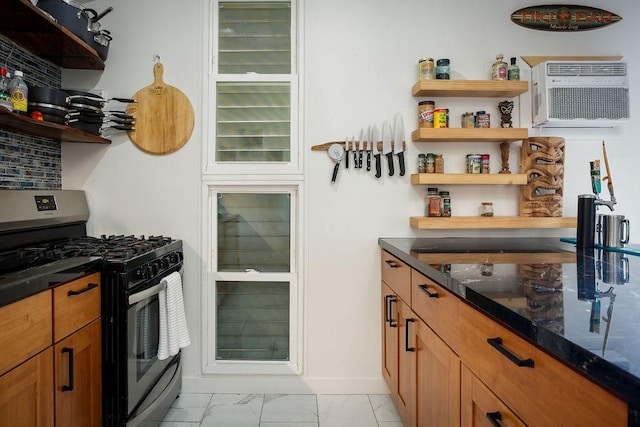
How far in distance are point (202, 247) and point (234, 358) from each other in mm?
691

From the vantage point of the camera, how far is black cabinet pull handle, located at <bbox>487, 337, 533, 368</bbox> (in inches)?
33.2

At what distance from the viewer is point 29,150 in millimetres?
2217

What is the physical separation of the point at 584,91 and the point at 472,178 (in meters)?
0.79

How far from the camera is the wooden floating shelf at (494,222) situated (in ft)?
7.82

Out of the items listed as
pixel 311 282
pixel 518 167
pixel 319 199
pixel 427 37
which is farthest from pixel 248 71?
pixel 518 167

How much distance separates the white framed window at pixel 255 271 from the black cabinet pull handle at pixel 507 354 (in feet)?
5.40

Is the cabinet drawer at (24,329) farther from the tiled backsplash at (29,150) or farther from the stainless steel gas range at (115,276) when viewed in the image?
the tiled backsplash at (29,150)

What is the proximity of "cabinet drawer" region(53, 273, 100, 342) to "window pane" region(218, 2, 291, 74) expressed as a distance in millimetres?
1474

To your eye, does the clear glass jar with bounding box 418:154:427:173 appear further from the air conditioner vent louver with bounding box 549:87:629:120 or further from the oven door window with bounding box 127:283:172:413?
the oven door window with bounding box 127:283:172:413

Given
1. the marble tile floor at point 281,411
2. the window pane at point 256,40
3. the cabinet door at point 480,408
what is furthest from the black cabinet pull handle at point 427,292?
the window pane at point 256,40

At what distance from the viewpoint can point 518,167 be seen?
8.25ft

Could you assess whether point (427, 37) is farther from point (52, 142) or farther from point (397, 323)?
point (52, 142)

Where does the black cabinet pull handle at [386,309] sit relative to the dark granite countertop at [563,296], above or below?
below

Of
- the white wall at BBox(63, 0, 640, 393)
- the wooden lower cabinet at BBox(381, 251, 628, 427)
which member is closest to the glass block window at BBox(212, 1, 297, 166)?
the white wall at BBox(63, 0, 640, 393)
